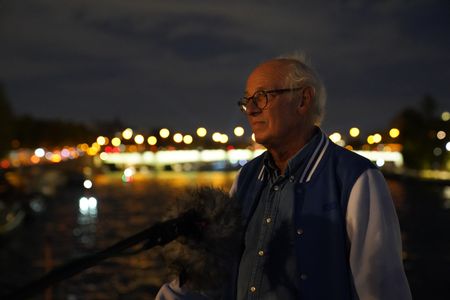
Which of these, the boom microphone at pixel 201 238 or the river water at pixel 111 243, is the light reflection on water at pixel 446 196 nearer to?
the river water at pixel 111 243

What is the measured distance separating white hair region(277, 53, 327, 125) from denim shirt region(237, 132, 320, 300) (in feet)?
0.42

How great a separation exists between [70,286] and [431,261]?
931cm

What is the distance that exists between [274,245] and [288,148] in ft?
1.50

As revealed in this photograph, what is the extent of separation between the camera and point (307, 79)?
2832mm

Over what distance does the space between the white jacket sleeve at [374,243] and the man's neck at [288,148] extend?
0.42m

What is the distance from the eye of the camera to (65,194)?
4791cm

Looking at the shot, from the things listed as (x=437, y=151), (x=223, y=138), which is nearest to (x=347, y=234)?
(x=437, y=151)

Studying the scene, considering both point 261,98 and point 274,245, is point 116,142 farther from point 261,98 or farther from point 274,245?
point 274,245

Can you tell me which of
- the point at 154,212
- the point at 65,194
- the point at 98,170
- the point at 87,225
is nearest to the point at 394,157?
the point at 98,170

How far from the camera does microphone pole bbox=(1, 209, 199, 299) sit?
1647 millimetres

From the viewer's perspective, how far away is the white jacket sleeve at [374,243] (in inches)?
94.7

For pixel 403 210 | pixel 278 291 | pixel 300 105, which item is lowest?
pixel 403 210

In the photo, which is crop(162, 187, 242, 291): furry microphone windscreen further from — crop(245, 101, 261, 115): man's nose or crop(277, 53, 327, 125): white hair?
crop(277, 53, 327, 125): white hair

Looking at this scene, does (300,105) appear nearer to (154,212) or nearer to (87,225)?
(87,225)
